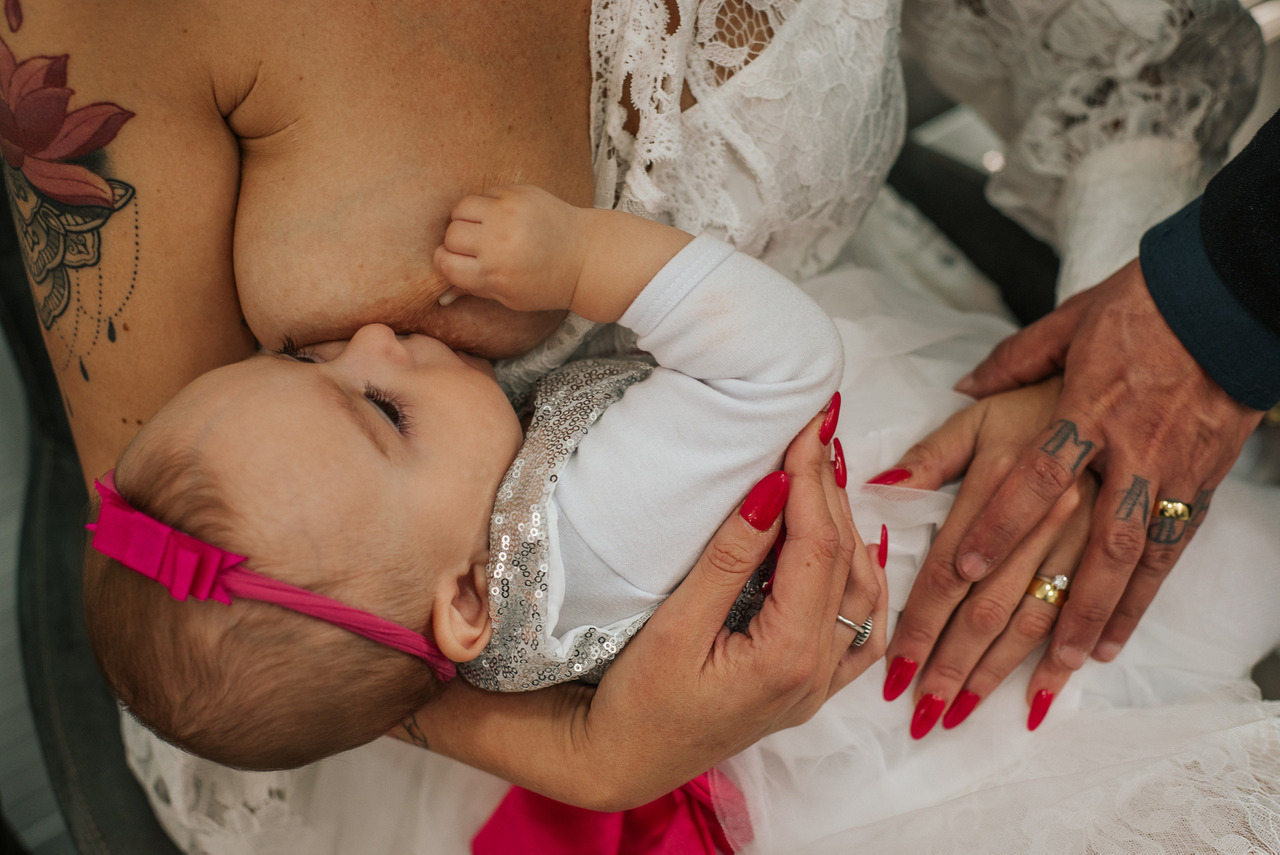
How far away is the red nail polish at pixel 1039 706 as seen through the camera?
3.99ft

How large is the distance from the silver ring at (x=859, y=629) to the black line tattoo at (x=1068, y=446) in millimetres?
378

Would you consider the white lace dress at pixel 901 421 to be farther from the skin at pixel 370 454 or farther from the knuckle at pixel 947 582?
the skin at pixel 370 454

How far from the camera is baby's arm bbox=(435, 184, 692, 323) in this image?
952mm

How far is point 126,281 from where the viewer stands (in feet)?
3.24

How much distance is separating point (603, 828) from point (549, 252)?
90 centimetres

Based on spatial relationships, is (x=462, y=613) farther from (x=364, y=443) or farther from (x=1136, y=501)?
(x=1136, y=501)

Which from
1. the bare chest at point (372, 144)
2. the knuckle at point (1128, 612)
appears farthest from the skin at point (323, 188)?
the knuckle at point (1128, 612)

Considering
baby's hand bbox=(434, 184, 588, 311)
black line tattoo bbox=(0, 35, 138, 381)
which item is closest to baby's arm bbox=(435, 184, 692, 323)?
baby's hand bbox=(434, 184, 588, 311)

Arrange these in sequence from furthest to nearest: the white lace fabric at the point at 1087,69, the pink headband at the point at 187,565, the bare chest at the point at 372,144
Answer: the white lace fabric at the point at 1087,69, the bare chest at the point at 372,144, the pink headband at the point at 187,565

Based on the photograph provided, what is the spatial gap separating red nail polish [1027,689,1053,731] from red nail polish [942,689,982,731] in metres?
0.09

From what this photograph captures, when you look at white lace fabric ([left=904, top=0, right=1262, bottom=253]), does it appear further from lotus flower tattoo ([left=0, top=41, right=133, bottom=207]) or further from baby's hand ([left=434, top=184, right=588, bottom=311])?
lotus flower tattoo ([left=0, top=41, right=133, bottom=207])

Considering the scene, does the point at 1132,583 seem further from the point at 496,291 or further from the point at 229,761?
the point at 229,761

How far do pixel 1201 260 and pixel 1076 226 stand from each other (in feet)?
1.51

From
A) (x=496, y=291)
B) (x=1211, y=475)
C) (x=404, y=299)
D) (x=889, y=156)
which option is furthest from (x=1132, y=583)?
(x=404, y=299)
